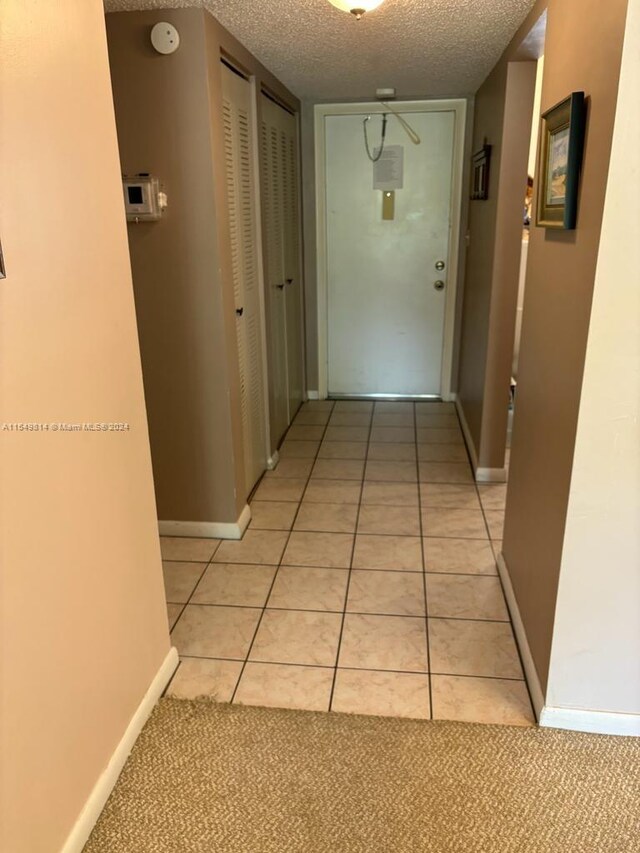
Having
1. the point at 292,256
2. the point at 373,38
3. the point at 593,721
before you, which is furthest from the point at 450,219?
the point at 593,721

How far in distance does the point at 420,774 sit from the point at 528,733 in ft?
1.12

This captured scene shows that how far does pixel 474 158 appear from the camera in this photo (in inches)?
148

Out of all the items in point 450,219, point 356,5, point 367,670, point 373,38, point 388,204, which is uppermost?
point 373,38

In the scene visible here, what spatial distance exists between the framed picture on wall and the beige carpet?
1.38 metres

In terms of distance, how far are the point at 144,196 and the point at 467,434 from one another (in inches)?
92.0

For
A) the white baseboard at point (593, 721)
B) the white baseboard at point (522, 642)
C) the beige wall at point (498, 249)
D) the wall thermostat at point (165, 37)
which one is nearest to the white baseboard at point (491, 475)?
the beige wall at point (498, 249)

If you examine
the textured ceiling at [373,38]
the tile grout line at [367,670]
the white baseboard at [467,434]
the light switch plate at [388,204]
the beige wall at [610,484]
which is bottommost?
the tile grout line at [367,670]

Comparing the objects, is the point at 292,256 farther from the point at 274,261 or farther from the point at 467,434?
the point at 467,434

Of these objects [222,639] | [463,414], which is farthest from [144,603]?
[463,414]

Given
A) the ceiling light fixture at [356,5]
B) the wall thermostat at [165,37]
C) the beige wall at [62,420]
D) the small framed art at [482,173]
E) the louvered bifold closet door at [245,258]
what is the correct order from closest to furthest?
the beige wall at [62,420], the ceiling light fixture at [356,5], the wall thermostat at [165,37], the louvered bifold closet door at [245,258], the small framed art at [482,173]

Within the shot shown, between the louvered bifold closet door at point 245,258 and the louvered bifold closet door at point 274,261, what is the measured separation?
0.67 ft

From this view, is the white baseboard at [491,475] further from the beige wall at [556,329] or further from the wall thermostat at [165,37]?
the wall thermostat at [165,37]

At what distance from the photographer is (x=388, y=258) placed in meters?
4.37

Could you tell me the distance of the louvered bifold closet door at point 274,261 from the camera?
127 inches
